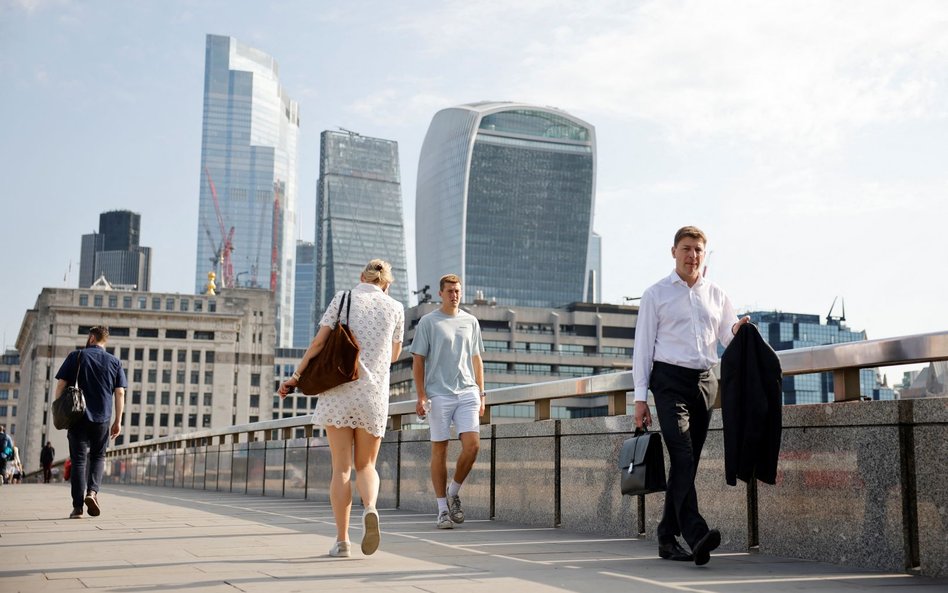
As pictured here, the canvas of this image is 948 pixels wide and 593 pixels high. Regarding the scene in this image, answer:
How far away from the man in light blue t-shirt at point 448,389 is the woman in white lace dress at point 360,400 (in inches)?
76.5

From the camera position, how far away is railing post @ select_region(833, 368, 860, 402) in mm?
6289

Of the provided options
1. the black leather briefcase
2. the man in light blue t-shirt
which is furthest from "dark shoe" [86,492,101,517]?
the black leather briefcase

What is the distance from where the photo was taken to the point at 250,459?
19.5 meters

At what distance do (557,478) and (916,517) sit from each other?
3.83 meters

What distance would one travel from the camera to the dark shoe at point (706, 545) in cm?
615

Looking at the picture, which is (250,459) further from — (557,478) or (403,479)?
(557,478)

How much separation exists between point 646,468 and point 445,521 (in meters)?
3.13

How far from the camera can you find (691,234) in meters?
6.84

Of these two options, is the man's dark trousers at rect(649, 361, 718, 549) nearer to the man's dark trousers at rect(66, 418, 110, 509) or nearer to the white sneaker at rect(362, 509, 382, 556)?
the white sneaker at rect(362, 509, 382, 556)

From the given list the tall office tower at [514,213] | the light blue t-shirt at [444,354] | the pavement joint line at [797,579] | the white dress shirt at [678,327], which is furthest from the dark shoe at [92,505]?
the tall office tower at [514,213]

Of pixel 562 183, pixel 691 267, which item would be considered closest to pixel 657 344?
pixel 691 267

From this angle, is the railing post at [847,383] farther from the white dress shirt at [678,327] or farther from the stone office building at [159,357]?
the stone office building at [159,357]

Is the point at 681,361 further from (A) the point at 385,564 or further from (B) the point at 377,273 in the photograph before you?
(B) the point at 377,273

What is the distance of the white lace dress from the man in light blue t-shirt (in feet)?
6.04
